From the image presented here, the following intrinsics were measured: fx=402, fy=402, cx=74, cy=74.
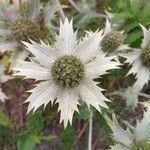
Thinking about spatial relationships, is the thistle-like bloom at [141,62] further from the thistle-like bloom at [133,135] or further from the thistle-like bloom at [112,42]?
the thistle-like bloom at [133,135]

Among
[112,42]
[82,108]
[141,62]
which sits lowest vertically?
[82,108]

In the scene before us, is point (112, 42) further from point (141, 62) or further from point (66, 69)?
point (66, 69)

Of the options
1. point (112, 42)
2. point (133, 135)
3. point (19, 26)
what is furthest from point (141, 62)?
point (19, 26)

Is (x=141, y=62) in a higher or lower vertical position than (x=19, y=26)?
lower

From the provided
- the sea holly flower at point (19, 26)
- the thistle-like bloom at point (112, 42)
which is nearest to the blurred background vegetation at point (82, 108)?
the thistle-like bloom at point (112, 42)

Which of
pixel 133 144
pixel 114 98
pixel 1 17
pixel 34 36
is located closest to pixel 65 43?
pixel 34 36
